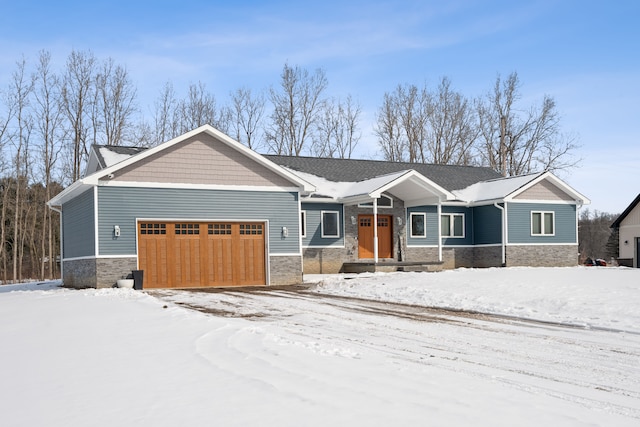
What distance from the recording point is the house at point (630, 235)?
32875 mm

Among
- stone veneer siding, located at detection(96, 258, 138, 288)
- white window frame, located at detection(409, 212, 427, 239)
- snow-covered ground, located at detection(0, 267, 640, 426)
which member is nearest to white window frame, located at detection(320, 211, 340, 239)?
white window frame, located at detection(409, 212, 427, 239)

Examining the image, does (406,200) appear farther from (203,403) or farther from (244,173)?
(203,403)

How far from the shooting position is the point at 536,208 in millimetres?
27953

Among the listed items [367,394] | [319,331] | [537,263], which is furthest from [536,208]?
[367,394]

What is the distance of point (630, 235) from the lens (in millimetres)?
33375

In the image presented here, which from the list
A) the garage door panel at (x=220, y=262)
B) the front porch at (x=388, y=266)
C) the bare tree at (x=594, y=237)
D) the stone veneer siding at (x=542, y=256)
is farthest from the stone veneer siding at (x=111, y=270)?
the bare tree at (x=594, y=237)

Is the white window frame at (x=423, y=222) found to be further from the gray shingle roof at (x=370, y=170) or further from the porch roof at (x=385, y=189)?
the gray shingle roof at (x=370, y=170)

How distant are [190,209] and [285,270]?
374 cm

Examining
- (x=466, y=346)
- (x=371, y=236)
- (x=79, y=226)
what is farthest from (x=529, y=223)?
(x=466, y=346)

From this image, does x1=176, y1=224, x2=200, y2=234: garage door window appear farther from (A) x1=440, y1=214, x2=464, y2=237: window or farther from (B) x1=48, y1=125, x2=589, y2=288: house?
(A) x1=440, y1=214, x2=464, y2=237: window

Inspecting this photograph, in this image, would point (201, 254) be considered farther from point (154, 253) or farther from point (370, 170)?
point (370, 170)

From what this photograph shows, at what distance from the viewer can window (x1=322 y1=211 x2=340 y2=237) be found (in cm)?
2538

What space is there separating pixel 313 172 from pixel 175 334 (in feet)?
64.0

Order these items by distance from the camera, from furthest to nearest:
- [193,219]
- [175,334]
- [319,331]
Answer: [193,219] → [319,331] → [175,334]
